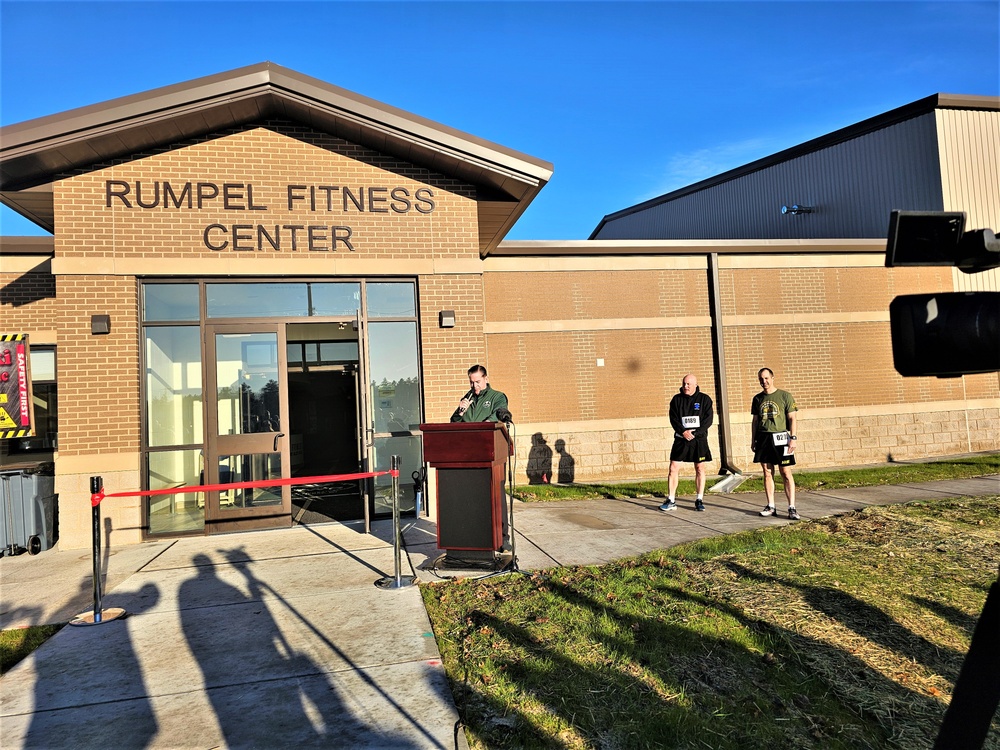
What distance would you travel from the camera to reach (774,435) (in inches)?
333

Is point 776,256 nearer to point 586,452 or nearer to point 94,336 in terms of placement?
point 586,452

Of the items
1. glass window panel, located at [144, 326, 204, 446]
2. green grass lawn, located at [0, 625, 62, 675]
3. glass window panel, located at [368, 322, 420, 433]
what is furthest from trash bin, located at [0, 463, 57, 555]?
glass window panel, located at [368, 322, 420, 433]

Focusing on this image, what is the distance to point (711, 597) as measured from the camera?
17.3 feet

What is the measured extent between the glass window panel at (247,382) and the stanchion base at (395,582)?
3.57 metres

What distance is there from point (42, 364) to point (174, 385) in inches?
176

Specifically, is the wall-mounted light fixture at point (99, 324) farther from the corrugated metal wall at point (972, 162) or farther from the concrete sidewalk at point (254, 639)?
the corrugated metal wall at point (972, 162)

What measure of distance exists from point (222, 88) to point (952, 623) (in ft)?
30.9

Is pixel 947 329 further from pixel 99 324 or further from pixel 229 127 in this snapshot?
pixel 229 127

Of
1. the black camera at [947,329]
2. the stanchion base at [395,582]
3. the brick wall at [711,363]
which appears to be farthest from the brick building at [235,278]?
the black camera at [947,329]

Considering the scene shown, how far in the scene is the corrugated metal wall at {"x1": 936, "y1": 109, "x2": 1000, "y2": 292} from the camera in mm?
15539

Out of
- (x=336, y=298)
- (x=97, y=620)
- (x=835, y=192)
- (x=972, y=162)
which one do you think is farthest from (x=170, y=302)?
(x=972, y=162)

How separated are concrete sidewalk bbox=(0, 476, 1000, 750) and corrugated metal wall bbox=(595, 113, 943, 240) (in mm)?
11706

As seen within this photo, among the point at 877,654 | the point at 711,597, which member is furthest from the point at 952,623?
the point at 711,597

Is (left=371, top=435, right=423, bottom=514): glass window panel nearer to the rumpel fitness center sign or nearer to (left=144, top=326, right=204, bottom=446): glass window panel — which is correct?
(left=144, top=326, right=204, bottom=446): glass window panel
